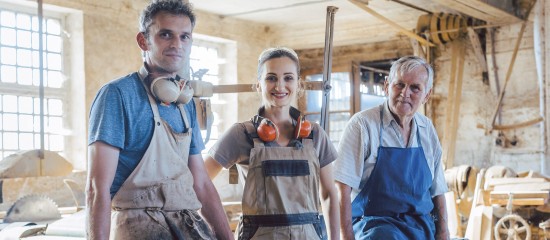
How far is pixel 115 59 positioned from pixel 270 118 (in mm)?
5266

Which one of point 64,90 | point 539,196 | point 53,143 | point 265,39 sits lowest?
point 539,196

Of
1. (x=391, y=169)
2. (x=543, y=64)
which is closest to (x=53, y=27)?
(x=391, y=169)

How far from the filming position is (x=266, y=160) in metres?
2.79

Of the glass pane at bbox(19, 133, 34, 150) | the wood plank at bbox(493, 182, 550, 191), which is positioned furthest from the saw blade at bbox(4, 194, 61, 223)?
the wood plank at bbox(493, 182, 550, 191)

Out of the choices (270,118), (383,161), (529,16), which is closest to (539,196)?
(529,16)

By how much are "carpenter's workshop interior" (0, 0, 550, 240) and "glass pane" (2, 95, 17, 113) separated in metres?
0.02

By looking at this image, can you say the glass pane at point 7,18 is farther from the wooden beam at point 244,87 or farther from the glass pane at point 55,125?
the wooden beam at point 244,87

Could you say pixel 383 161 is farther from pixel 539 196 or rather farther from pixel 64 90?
pixel 64 90

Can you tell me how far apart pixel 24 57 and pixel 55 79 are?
49 centimetres

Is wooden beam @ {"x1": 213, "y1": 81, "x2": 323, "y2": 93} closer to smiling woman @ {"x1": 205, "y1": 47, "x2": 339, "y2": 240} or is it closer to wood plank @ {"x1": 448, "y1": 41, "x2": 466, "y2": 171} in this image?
smiling woman @ {"x1": 205, "y1": 47, "x2": 339, "y2": 240}

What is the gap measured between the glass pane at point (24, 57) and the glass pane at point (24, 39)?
6 centimetres

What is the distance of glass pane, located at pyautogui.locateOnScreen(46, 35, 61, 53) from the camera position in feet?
24.8

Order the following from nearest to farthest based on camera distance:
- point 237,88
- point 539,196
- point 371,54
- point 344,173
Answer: point 344,173
point 237,88
point 539,196
point 371,54

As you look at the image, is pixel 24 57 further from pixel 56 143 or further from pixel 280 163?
pixel 280 163
